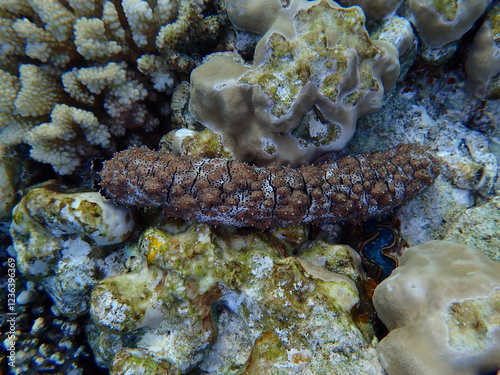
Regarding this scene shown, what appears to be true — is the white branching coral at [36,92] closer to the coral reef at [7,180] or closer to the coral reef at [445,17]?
the coral reef at [7,180]

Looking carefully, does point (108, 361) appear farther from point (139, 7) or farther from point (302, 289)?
point (139, 7)

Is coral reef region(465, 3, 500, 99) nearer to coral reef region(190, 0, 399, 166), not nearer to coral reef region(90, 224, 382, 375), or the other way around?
coral reef region(190, 0, 399, 166)

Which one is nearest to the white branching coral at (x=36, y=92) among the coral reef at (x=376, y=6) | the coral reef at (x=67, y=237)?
the coral reef at (x=67, y=237)

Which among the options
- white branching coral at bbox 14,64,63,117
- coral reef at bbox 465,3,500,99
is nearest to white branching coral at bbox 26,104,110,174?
white branching coral at bbox 14,64,63,117

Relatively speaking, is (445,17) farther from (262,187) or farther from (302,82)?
(262,187)

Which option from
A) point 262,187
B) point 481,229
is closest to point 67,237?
point 262,187

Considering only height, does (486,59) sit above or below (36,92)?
above
